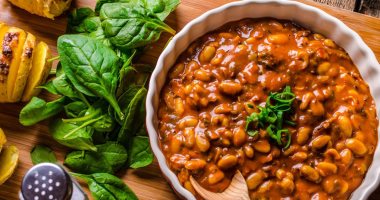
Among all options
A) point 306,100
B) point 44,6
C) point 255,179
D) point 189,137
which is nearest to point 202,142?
point 189,137

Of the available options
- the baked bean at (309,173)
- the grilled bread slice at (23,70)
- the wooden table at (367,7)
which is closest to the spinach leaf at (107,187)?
the grilled bread slice at (23,70)

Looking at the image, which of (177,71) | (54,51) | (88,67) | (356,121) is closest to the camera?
(356,121)

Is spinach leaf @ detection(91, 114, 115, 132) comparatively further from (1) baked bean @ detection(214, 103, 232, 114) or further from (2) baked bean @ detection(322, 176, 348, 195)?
(2) baked bean @ detection(322, 176, 348, 195)

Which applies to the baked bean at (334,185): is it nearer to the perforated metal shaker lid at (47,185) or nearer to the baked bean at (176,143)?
the baked bean at (176,143)

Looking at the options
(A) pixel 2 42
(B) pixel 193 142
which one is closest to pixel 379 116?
(B) pixel 193 142

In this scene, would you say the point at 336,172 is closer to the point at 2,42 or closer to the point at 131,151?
the point at 131,151

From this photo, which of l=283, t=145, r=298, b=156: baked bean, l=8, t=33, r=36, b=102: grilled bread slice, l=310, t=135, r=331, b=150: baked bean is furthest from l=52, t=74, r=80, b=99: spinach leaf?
l=310, t=135, r=331, b=150: baked bean

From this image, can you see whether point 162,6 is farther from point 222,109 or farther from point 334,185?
point 334,185
